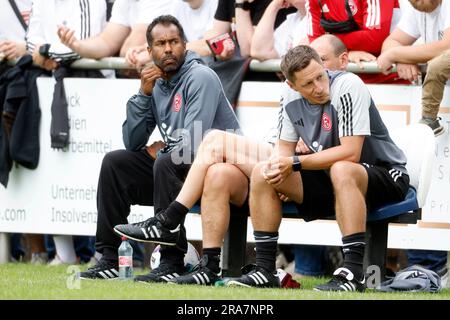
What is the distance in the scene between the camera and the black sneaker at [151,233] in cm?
896

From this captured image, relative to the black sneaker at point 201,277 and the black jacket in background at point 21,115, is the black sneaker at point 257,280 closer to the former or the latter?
the black sneaker at point 201,277

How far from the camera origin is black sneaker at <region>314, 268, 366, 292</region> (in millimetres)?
8523

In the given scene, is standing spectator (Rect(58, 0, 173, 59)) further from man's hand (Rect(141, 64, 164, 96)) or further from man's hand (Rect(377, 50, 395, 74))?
man's hand (Rect(377, 50, 395, 74))

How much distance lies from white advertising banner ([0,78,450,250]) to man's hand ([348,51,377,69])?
0.70 metres

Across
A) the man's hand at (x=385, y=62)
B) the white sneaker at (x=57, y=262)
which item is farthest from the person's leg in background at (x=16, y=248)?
the man's hand at (x=385, y=62)

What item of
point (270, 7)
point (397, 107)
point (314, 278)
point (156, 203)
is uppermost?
point (270, 7)

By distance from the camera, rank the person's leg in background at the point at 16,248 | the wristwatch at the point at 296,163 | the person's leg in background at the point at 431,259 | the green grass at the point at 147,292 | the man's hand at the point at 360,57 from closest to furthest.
→ the green grass at the point at 147,292 < the wristwatch at the point at 296,163 < the man's hand at the point at 360,57 < the person's leg in background at the point at 431,259 < the person's leg in background at the point at 16,248

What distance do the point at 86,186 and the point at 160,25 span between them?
2.43 metres

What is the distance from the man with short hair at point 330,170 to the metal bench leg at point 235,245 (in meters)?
0.52
